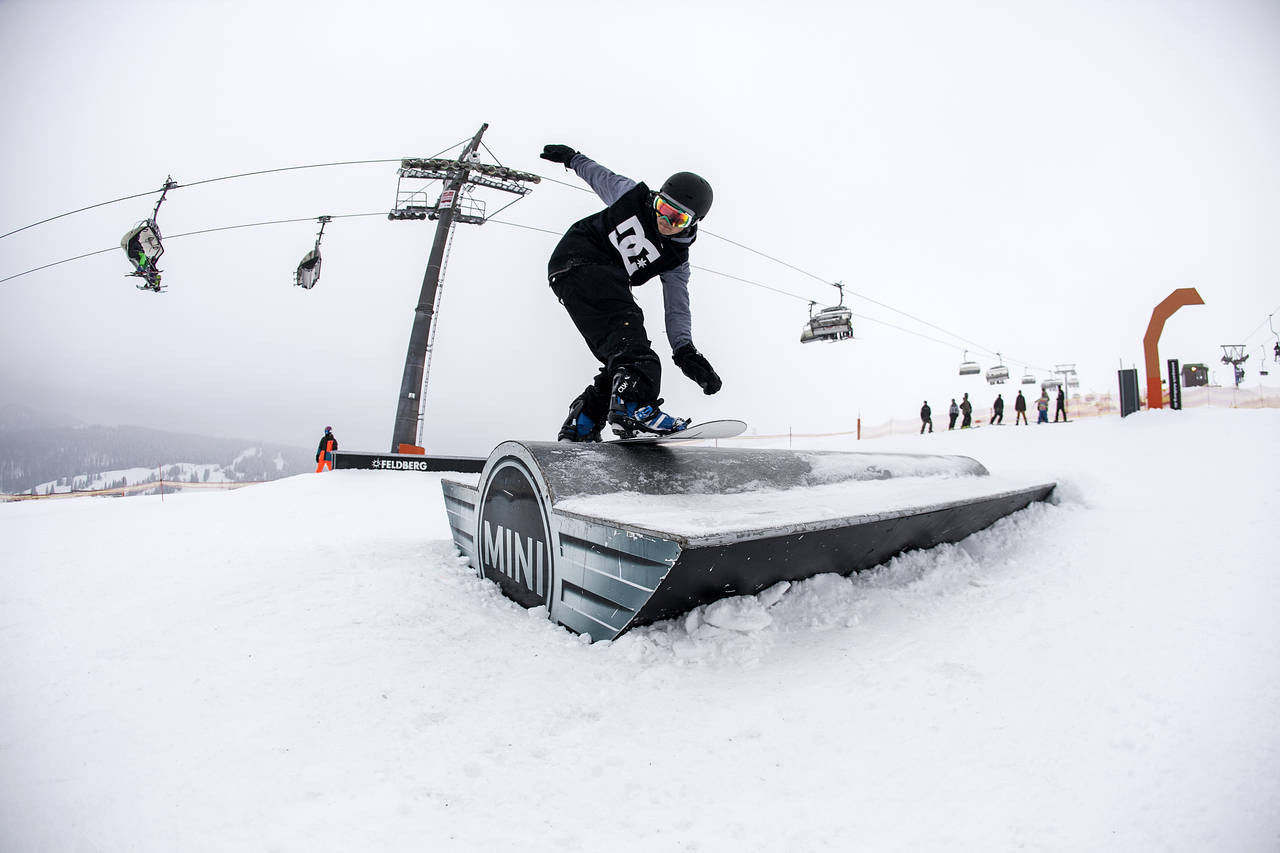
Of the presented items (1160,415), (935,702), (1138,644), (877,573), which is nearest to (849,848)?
(935,702)

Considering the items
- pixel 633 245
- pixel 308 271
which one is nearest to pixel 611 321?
pixel 633 245

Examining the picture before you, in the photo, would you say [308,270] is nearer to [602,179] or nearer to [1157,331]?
[602,179]

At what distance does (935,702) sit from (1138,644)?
723 mm

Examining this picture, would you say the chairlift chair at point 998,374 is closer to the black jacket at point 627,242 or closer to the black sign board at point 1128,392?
the black sign board at point 1128,392

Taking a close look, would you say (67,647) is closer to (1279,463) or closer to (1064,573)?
(1064,573)

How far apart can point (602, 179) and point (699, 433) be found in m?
1.51

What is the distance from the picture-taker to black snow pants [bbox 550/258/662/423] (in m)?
2.60

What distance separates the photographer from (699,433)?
2.71m

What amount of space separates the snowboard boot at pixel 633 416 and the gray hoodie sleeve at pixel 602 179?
1078mm

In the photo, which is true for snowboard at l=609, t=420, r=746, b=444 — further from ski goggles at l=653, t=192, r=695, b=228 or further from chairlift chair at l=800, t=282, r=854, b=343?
chairlift chair at l=800, t=282, r=854, b=343

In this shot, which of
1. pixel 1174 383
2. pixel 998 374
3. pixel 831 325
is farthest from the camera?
pixel 998 374

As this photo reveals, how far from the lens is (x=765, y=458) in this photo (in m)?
2.81

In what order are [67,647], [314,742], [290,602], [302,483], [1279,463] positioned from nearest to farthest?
1. [314,742]
2. [67,647]
3. [290,602]
4. [1279,463]
5. [302,483]

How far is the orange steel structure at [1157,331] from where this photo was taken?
30.6 feet
